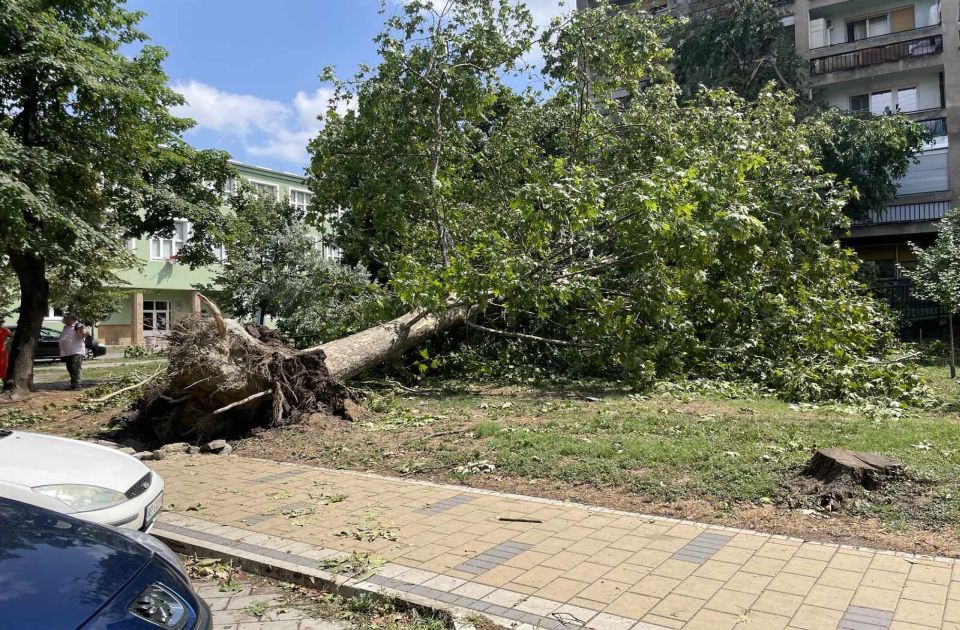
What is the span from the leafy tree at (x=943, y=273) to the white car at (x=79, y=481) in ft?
49.6

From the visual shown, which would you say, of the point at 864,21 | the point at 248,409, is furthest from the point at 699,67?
the point at 248,409

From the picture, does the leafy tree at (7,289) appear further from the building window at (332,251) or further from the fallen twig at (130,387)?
the fallen twig at (130,387)

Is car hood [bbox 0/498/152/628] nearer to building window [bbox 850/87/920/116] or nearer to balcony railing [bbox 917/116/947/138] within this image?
balcony railing [bbox 917/116/947/138]

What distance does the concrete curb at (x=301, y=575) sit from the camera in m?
4.05

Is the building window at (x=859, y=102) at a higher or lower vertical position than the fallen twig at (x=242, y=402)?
higher

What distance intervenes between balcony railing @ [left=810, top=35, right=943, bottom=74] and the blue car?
31963 millimetres

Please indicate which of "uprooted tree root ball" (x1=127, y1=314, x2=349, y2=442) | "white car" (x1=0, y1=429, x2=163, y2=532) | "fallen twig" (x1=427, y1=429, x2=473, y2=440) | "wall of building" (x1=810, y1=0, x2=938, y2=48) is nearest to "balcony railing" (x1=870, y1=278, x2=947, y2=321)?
"wall of building" (x1=810, y1=0, x2=938, y2=48)

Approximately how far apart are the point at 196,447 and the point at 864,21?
32.4 meters

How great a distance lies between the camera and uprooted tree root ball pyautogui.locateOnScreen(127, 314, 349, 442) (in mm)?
8773

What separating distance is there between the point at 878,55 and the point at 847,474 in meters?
29.4

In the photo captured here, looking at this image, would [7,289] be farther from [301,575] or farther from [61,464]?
[301,575]

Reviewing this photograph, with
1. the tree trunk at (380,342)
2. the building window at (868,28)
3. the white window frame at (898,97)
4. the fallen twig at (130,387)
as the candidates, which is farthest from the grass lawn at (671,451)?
the building window at (868,28)

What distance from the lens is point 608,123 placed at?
1457 centimetres

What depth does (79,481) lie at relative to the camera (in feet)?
15.5
